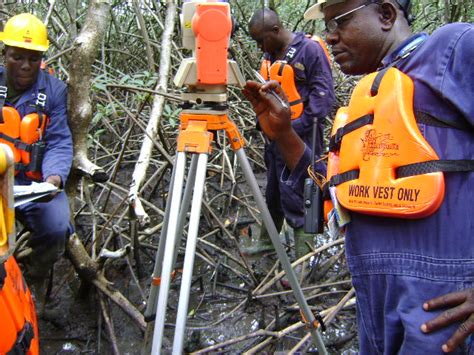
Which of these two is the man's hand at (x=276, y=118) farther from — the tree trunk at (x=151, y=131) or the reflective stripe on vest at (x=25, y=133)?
the reflective stripe on vest at (x=25, y=133)

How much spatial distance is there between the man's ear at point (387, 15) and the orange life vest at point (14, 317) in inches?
45.5

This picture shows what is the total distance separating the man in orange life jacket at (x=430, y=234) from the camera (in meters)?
1.03

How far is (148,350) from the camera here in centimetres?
246

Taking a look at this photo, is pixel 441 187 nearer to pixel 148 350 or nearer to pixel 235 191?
pixel 148 350

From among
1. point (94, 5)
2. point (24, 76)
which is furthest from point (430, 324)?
point (24, 76)

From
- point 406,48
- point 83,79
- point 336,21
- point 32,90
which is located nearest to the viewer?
point 406,48

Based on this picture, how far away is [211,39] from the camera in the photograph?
1593 mm

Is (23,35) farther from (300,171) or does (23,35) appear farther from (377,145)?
(377,145)

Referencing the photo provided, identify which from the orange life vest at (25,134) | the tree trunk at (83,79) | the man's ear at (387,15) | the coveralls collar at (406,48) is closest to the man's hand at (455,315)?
the coveralls collar at (406,48)

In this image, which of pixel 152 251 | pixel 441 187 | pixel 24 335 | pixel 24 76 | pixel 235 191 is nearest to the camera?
pixel 441 187

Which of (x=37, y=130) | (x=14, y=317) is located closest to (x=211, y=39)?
(x=14, y=317)

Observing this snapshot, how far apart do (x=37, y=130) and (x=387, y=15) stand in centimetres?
202

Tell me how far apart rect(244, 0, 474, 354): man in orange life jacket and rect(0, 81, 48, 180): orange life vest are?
6.31 ft

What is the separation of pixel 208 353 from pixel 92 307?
0.84 metres
